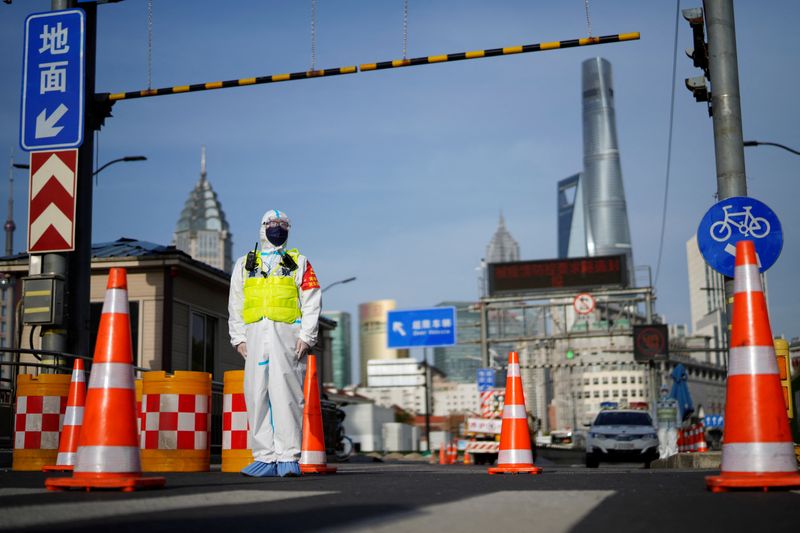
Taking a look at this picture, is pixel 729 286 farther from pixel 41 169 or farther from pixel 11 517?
pixel 41 169

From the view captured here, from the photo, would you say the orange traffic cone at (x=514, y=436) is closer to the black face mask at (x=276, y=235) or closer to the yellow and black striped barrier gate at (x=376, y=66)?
the black face mask at (x=276, y=235)

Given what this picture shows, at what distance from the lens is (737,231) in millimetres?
10148

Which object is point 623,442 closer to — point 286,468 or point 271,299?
point 286,468

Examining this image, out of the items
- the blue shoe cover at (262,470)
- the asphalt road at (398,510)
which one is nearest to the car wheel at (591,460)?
the blue shoe cover at (262,470)

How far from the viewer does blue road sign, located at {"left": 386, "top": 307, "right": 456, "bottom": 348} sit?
52375 millimetres

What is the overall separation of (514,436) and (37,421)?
511cm

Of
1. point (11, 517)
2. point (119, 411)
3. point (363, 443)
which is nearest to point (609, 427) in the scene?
point (119, 411)

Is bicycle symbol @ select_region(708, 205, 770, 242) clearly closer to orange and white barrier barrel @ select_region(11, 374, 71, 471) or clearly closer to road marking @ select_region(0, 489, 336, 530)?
road marking @ select_region(0, 489, 336, 530)

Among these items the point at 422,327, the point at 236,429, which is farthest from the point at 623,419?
the point at 422,327

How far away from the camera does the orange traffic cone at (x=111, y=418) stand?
234 inches

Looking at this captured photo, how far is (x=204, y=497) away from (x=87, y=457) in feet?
3.52

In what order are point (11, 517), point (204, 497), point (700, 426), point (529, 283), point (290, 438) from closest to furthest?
point (11, 517)
point (204, 497)
point (290, 438)
point (700, 426)
point (529, 283)

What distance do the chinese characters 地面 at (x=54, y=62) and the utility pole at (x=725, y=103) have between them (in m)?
11.1

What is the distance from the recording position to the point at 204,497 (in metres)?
5.26
